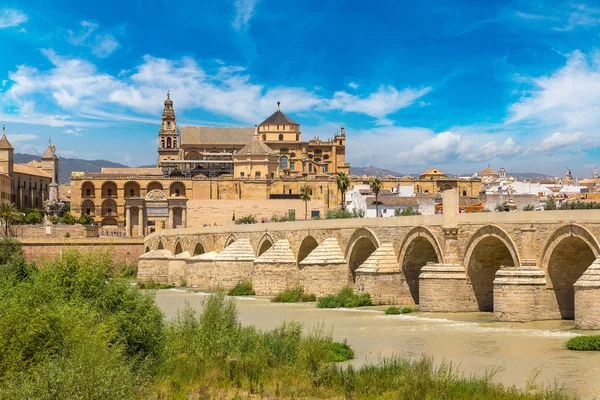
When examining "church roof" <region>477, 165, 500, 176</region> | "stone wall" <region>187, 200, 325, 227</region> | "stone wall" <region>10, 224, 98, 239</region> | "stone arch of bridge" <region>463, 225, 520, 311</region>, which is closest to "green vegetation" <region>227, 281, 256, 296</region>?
"stone arch of bridge" <region>463, 225, 520, 311</region>

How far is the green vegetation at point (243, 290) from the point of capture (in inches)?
1638

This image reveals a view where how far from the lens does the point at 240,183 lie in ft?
273

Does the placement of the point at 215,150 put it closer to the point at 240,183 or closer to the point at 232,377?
the point at 240,183

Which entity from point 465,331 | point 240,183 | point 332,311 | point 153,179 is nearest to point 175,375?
point 465,331

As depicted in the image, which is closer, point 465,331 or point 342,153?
point 465,331

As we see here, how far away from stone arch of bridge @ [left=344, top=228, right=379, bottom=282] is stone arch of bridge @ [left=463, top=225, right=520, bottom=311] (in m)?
6.53

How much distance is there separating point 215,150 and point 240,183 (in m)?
17.5

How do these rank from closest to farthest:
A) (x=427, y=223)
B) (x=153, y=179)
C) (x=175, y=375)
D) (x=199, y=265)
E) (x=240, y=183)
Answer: (x=175, y=375)
(x=427, y=223)
(x=199, y=265)
(x=240, y=183)
(x=153, y=179)

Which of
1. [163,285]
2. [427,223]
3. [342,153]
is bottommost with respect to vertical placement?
[163,285]

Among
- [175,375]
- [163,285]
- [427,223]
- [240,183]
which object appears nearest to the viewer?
[175,375]

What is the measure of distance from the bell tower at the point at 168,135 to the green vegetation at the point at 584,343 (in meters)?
88.7

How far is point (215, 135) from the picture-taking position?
335 feet

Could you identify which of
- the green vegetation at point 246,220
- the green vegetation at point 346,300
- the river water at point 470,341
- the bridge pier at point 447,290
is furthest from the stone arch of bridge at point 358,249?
the green vegetation at point 246,220

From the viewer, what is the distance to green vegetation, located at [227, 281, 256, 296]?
4159cm
